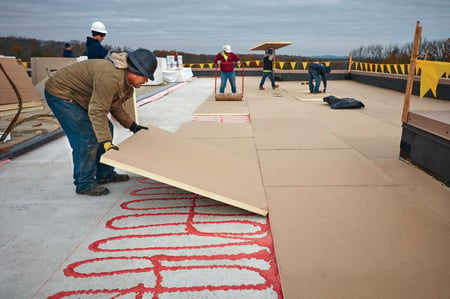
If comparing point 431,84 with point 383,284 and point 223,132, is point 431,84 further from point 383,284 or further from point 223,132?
point 223,132

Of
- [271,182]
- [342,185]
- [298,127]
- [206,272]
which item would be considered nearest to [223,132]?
[298,127]

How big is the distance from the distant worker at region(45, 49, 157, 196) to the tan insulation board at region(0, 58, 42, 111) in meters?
6.48

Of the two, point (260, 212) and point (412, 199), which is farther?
point (412, 199)

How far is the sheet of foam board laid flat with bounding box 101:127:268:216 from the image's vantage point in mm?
2795

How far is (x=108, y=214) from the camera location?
9.74ft

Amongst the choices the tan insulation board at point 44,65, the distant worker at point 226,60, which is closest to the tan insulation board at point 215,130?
the distant worker at point 226,60

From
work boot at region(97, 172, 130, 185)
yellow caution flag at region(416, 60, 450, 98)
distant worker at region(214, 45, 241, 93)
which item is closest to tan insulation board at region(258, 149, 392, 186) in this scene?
yellow caution flag at region(416, 60, 450, 98)

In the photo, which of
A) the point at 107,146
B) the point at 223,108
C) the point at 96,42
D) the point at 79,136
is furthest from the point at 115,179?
the point at 223,108

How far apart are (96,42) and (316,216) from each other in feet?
14.4

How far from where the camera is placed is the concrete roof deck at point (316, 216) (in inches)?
80.0

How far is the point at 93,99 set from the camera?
111 inches

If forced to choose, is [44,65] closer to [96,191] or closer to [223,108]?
[223,108]

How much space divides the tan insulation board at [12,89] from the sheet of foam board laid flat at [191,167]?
6.85 metres

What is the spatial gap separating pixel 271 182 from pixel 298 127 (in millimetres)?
3146
